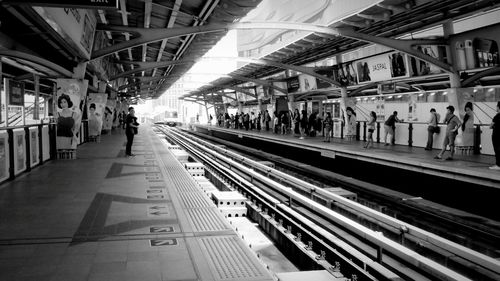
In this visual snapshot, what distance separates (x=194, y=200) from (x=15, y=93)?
12.2m

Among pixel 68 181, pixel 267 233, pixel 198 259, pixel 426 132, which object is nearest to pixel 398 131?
pixel 426 132

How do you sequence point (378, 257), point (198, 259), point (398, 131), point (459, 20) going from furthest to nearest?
1. point (398, 131)
2. point (459, 20)
3. point (378, 257)
4. point (198, 259)

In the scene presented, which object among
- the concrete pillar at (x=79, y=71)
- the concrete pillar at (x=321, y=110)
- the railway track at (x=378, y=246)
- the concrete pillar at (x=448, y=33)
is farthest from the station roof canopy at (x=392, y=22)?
the concrete pillar at (x=79, y=71)

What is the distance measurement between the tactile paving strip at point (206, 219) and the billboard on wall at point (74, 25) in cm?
477

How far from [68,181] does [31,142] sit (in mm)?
2554

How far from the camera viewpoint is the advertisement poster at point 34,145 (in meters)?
11.6

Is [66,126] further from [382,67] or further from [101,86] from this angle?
[382,67]

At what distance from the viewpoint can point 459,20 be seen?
545 inches

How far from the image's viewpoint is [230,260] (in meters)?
4.73

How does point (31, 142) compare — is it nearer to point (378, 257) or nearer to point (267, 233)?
point (267, 233)

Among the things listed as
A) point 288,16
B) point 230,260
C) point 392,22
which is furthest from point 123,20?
point 288,16

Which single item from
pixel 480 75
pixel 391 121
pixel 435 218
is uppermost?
pixel 480 75

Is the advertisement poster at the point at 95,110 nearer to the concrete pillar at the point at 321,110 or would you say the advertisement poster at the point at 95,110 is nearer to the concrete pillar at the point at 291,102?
the concrete pillar at the point at 291,102

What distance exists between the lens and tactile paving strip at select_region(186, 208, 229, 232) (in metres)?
6.07
